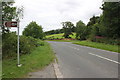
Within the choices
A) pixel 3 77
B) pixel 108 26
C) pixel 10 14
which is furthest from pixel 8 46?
pixel 108 26

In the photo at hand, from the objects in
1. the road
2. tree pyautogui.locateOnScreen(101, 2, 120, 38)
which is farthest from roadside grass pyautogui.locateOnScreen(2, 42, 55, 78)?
tree pyautogui.locateOnScreen(101, 2, 120, 38)

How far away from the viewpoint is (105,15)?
89.3 ft

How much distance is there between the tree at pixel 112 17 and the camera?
24281 mm

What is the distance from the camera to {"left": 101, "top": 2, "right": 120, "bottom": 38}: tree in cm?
2428

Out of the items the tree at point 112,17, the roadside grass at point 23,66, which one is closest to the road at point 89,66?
the roadside grass at point 23,66

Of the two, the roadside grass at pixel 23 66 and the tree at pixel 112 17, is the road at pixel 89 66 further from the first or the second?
the tree at pixel 112 17

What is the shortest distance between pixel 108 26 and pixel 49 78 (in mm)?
24384

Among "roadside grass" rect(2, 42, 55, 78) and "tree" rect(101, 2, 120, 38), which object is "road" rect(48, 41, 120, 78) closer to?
"roadside grass" rect(2, 42, 55, 78)

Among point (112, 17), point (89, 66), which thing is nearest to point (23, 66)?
point (89, 66)

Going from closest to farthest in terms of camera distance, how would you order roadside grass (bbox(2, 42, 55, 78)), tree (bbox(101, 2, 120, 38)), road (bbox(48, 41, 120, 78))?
roadside grass (bbox(2, 42, 55, 78)) → road (bbox(48, 41, 120, 78)) → tree (bbox(101, 2, 120, 38))

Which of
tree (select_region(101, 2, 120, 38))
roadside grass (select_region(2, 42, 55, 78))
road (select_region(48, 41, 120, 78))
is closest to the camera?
roadside grass (select_region(2, 42, 55, 78))

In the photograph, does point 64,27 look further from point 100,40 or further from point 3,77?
point 3,77

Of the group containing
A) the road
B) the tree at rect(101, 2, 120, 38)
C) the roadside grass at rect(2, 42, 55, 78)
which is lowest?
the road

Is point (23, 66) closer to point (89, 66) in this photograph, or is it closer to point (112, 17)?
point (89, 66)
